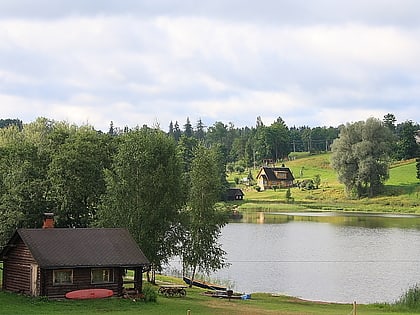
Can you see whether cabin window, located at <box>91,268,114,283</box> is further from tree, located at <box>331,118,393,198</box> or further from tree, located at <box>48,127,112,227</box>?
tree, located at <box>331,118,393,198</box>

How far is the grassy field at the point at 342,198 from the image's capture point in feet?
413

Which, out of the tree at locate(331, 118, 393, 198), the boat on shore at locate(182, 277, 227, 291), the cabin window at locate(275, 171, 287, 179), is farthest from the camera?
the cabin window at locate(275, 171, 287, 179)

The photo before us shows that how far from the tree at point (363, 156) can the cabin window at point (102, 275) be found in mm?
95540

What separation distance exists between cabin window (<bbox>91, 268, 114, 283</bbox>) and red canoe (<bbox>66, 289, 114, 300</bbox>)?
24.3 inches

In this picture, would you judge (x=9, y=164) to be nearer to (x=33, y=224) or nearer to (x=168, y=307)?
(x=33, y=224)

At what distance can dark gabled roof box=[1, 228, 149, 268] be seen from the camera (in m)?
37.6

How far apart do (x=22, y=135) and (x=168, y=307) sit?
6223 centimetres

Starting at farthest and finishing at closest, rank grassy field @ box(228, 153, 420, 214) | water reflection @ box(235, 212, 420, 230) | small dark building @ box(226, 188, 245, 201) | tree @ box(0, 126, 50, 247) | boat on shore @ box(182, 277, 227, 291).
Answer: small dark building @ box(226, 188, 245, 201), grassy field @ box(228, 153, 420, 214), water reflection @ box(235, 212, 420, 230), tree @ box(0, 126, 50, 247), boat on shore @ box(182, 277, 227, 291)

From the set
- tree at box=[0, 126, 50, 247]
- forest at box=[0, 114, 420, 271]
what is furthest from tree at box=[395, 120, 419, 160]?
tree at box=[0, 126, 50, 247]

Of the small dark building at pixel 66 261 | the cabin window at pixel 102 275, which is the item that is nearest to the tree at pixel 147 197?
the small dark building at pixel 66 261

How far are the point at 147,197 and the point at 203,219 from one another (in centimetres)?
444

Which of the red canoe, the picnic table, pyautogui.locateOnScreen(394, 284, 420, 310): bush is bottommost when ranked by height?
pyautogui.locateOnScreen(394, 284, 420, 310): bush

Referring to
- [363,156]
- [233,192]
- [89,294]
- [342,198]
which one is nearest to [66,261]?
[89,294]

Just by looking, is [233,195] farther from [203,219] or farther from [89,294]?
[89,294]
